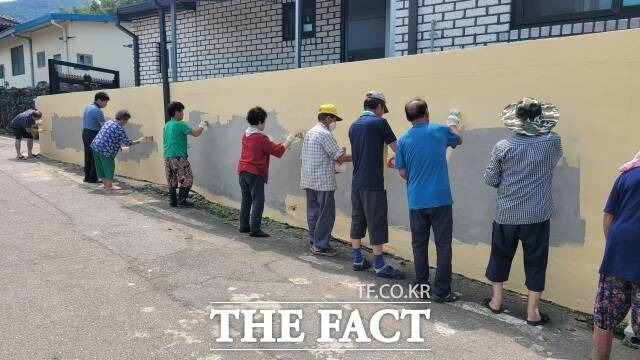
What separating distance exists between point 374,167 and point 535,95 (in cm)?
147

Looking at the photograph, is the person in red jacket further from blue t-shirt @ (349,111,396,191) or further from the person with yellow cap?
blue t-shirt @ (349,111,396,191)

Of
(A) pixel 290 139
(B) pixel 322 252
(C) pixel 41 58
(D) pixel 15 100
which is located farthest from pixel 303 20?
(C) pixel 41 58

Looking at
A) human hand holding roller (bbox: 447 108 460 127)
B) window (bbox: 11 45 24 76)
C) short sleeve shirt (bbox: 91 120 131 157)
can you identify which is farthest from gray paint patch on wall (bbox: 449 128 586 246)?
window (bbox: 11 45 24 76)

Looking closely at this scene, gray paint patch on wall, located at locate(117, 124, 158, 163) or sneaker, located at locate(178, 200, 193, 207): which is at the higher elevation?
gray paint patch on wall, located at locate(117, 124, 158, 163)

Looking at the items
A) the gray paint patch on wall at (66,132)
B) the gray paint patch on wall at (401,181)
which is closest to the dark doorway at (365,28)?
the gray paint patch on wall at (401,181)

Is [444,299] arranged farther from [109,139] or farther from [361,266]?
[109,139]

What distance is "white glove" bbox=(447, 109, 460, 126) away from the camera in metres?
4.24

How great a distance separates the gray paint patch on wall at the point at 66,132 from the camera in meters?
11.3

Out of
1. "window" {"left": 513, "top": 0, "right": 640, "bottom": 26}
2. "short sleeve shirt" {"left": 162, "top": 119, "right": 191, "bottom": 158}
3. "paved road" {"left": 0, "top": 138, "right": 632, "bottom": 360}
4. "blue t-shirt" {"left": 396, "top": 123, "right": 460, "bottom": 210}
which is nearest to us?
"paved road" {"left": 0, "top": 138, "right": 632, "bottom": 360}

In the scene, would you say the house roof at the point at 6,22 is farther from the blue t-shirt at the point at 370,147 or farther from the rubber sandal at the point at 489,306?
the rubber sandal at the point at 489,306

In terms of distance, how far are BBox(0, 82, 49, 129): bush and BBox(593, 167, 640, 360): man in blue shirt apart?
1904cm

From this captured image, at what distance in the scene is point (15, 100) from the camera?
19297 mm

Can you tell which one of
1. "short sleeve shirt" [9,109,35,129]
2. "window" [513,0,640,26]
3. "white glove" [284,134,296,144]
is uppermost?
"window" [513,0,640,26]

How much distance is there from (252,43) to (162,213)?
479 centimetres
